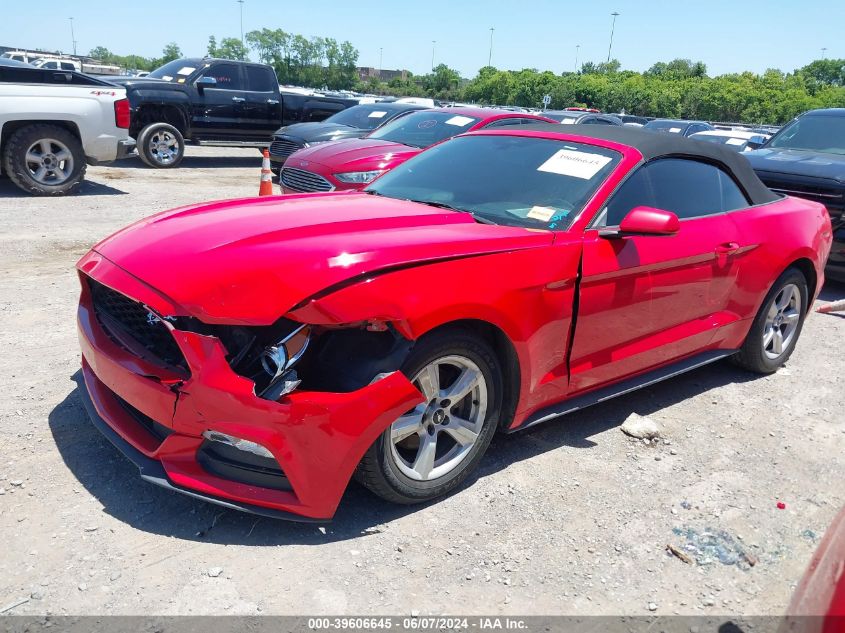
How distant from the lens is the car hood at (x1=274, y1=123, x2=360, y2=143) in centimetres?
1146

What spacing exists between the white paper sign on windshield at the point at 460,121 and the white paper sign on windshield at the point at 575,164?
5502mm

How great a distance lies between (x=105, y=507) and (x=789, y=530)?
119 inches

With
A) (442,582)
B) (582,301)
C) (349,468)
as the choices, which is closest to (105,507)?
(349,468)

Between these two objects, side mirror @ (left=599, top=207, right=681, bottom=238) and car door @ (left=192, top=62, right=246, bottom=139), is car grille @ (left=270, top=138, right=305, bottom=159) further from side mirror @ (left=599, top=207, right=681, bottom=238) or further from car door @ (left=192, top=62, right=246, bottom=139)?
side mirror @ (left=599, top=207, right=681, bottom=238)

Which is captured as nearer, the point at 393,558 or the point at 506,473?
the point at 393,558

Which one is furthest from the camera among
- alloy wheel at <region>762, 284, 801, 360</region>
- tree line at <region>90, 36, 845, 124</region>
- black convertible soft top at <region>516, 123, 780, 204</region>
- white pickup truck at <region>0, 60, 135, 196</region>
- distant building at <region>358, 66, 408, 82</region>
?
distant building at <region>358, 66, 408, 82</region>

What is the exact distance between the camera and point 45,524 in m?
2.85

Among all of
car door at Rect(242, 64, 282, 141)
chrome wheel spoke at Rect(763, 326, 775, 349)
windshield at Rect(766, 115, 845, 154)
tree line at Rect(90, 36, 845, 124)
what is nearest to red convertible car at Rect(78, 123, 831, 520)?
chrome wheel spoke at Rect(763, 326, 775, 349)

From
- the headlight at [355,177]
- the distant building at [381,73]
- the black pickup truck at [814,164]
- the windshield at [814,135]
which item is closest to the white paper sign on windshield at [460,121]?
the headlight at [355,177]

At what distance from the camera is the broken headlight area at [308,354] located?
2740mm

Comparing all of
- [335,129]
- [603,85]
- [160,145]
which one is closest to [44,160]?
[160,145]

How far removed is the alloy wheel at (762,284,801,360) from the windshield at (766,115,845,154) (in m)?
4.18

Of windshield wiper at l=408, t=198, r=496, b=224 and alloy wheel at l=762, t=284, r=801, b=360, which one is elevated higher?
windshield wiper at l=408, t=198, r=496, b=224

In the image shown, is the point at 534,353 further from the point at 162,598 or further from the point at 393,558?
the point at 162,598
